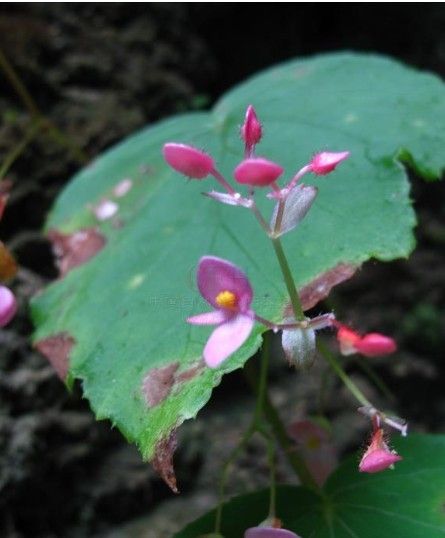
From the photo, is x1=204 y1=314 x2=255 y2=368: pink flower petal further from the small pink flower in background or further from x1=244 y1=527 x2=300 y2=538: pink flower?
the small pink flower in background

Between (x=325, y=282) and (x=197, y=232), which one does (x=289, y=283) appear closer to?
(x=325, y=282)

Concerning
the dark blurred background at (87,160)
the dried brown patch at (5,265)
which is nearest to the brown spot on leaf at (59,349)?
the dried brown patch at (5,265)

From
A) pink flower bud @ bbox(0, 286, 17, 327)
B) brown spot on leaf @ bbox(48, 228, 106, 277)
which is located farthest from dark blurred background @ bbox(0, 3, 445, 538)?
pink flower bud @ bbox(0, 286, 17, 327)

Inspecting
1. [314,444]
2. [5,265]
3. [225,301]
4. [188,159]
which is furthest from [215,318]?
[314,444]

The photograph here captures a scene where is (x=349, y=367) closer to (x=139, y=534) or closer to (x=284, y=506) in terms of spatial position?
(x=139, y=534)

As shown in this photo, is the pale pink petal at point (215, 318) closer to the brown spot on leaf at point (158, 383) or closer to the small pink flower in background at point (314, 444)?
the brown spot on leaf at point (158, 383)

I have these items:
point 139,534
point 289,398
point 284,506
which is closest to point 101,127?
point 289,398
